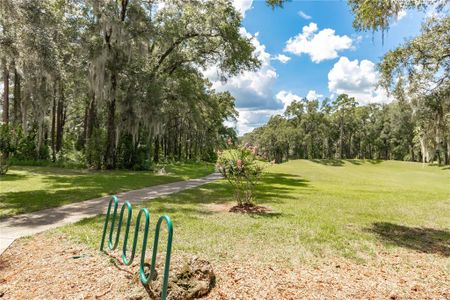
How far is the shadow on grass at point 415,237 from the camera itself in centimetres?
596

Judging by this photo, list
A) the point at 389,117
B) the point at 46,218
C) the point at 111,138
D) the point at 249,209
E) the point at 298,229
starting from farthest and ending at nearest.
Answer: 1. the point at 389,117
2. the point at 111,138
3. the point at 249,209
4. the point at 46,218
5. the point at 298,229

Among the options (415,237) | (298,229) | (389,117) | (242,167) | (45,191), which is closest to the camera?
(415,237)

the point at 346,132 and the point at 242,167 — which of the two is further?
the point at 346,132

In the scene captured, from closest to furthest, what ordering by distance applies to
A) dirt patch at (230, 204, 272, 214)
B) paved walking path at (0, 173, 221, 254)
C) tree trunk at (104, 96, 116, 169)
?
paved walking path at (0, 173, 221, 254) → dirt patch at (230, 204, 272, 214) → tree trunk at (104, 96, 116, 169)

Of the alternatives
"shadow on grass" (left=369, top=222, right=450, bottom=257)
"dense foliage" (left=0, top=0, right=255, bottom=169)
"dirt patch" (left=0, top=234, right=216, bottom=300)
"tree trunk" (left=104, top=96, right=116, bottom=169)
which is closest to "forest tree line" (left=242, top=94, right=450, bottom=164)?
"dense foliage" (left=0, top=0, right=255, bottom=169)

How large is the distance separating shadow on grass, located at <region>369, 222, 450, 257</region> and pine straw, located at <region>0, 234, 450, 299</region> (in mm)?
836

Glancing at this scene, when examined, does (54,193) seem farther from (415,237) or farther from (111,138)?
(415,237)

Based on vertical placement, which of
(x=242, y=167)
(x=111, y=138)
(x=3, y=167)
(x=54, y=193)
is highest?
(x=111, y=138)

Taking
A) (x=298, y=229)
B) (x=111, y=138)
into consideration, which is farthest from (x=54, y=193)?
(x=111, y=138)

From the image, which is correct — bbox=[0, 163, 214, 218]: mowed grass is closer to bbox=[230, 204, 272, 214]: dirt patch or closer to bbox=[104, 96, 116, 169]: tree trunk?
bbox=[230, 204, 272, 214]: dirt patch

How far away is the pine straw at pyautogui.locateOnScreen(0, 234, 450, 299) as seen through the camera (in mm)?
3752

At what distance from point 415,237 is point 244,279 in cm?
459

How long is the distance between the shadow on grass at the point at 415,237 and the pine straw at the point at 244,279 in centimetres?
84

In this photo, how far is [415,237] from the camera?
22.1ft
